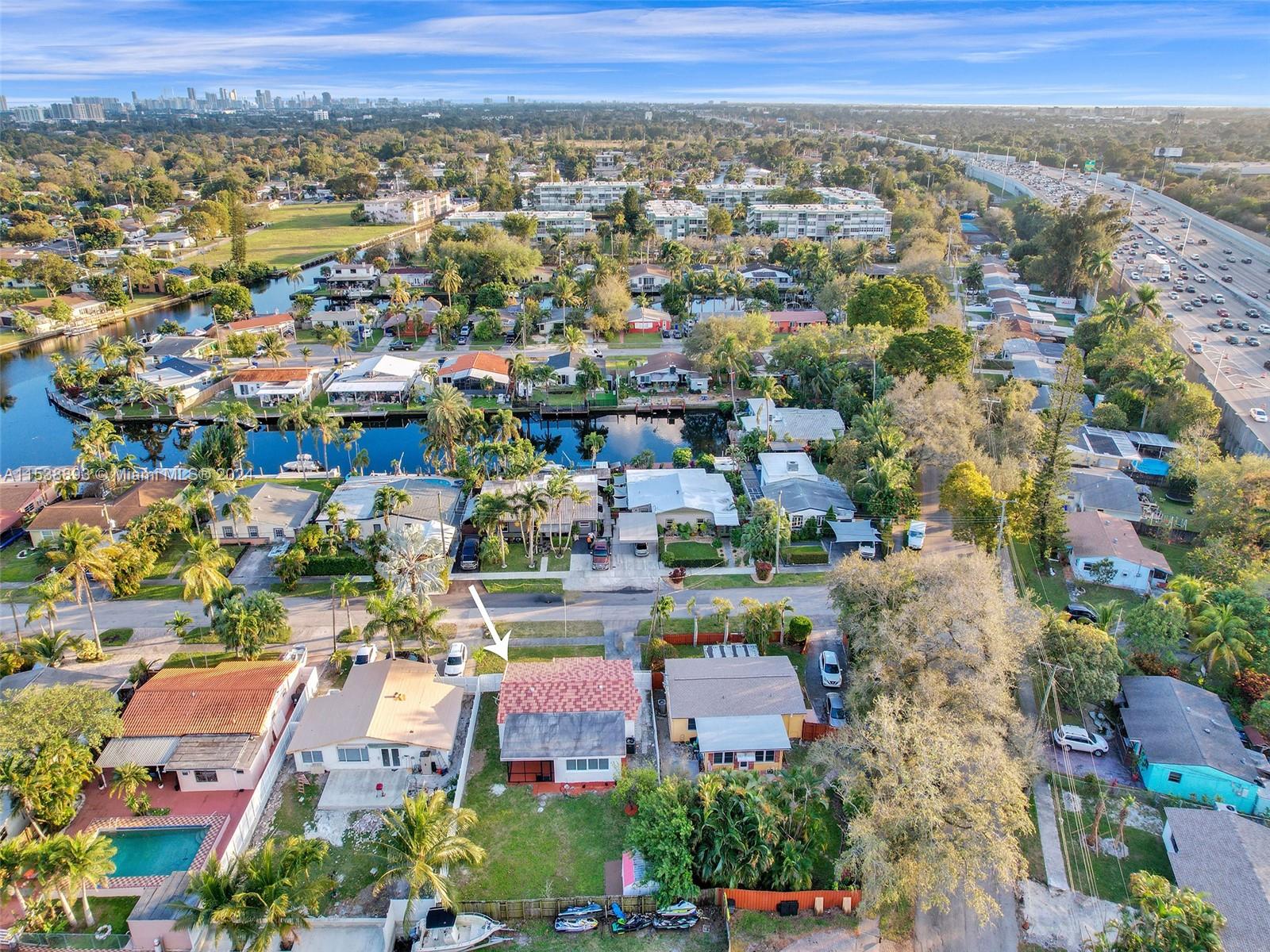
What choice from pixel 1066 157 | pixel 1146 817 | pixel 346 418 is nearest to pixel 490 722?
A: pixel 1146 817

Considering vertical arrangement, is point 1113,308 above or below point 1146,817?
above

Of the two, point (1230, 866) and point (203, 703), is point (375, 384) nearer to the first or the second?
point (203, 703)

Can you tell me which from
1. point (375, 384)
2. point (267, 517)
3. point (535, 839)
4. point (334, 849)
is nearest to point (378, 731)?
point (334, 849)

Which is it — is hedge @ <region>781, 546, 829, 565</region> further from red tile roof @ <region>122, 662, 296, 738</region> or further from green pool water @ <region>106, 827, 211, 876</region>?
green pool water @ <region>106, 827, 211, 876</region>

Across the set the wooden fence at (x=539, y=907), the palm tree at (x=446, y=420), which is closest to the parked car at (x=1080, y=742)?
the wooden fence at (x=539, y=907)

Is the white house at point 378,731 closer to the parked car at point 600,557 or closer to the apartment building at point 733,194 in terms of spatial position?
the parked car at point 600,557

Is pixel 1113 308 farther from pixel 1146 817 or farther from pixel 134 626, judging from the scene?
pixel 134 626

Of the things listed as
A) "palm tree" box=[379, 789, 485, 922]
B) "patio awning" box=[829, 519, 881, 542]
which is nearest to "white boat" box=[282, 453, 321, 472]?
"patio awning" box=[829, 519, 881, 542]
